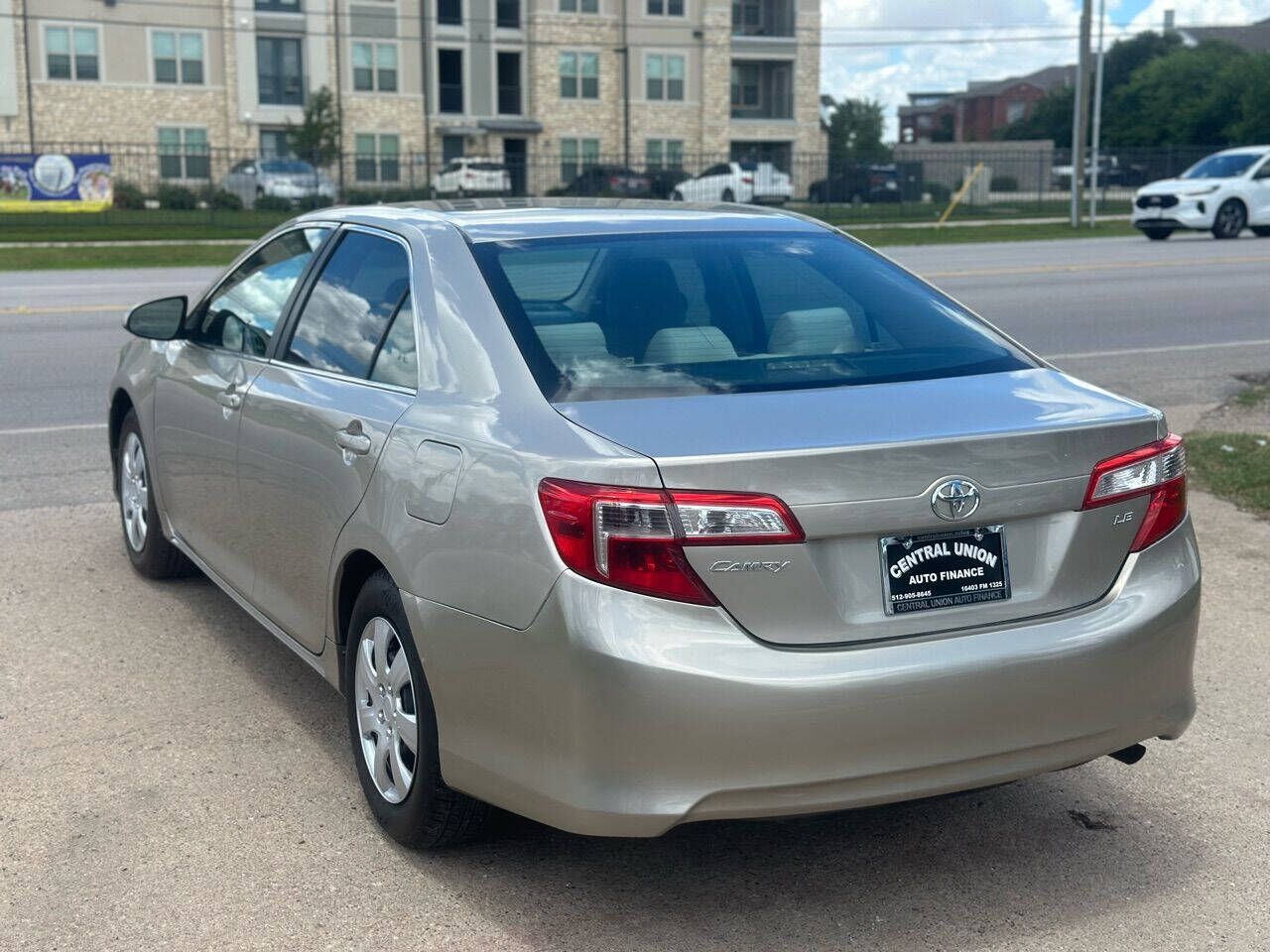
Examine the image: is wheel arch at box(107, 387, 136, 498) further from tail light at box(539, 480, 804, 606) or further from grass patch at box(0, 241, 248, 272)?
grass patch at box(0, 241, 248, 272)

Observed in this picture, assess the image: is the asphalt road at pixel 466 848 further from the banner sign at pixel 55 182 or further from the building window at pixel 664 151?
the building window at pixel 664 151

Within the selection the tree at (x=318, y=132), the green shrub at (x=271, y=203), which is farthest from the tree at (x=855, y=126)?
the green shrub at (x=271, y=203)

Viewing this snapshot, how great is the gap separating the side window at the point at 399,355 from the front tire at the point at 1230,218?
27.6 meters

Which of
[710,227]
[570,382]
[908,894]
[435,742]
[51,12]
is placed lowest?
[908,894]

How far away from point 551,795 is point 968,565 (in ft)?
3.42

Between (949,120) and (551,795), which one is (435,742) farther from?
(949,120)

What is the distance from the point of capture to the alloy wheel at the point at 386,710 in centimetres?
392

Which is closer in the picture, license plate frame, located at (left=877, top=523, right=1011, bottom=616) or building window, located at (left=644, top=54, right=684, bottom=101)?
license plate frame, located at (left=877, top=523, right=1011, bottom=616)

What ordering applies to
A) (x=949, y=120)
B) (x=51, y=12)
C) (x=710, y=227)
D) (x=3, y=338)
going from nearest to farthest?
(x=710, y=227) < (x=3, y=338) < (x=51, y=12) < (x=949, y=120)

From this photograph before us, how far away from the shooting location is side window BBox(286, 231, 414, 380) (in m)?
4.40

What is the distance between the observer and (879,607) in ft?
11.1

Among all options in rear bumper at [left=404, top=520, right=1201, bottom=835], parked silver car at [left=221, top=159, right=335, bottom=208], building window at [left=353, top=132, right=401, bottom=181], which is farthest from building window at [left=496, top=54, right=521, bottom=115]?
rear bumper at [left=404, top=520, right=1201, bottom=835]

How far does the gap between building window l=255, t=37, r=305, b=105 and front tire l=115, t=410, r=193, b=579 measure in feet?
180

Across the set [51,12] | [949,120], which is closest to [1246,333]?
[51,12]
